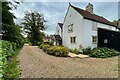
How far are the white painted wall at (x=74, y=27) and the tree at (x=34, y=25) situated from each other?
2873 cm

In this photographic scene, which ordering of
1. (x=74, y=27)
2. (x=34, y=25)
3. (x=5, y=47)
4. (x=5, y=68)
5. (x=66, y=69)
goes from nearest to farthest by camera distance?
1. (x=5, y=68)
2. (x=66, y=69)
3. (x=5, y=47)
4. (x=74, y=27)
5. (x=34, y=25)

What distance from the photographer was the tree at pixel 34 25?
54.4m

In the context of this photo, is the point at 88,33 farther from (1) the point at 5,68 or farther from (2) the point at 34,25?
(2) the point at 34,25

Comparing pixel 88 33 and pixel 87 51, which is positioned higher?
pixel 88 33

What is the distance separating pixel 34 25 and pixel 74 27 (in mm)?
33739

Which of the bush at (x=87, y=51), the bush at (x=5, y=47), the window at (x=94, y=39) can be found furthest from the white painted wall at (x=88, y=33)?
the bush at (x=5, y=47)

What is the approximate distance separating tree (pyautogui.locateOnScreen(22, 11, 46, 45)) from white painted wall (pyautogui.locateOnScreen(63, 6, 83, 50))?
28728mm

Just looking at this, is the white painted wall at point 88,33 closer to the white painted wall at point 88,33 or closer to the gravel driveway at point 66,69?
the white painted wall at point 88,33

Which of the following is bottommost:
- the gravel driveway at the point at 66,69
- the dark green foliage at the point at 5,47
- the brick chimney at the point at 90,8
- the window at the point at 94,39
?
the gravel driveway at the point at 66,69

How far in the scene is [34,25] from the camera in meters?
55.2

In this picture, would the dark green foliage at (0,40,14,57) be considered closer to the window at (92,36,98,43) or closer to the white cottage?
the white cottage

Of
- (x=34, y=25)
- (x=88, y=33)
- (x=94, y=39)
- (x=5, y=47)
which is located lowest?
(x=5, y=47)

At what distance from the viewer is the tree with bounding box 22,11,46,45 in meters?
54.4

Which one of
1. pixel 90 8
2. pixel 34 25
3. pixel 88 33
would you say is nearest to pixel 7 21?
pixel 88 33
